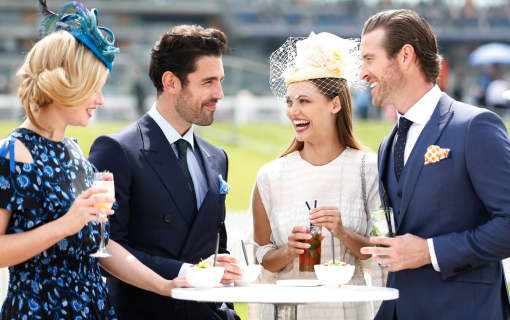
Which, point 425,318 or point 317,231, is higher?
point 317,231

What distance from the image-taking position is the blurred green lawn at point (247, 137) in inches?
751

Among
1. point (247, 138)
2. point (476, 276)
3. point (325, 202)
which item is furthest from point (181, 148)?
point (247, 138)

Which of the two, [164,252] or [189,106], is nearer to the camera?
[164,252]

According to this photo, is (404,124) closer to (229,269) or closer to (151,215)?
(229,269)

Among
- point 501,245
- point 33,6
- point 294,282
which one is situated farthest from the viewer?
point 33,6

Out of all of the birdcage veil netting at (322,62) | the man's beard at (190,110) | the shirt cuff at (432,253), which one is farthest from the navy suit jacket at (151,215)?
the shirt cuff at (432,253)

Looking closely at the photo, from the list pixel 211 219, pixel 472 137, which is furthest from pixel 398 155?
pixel 211 219

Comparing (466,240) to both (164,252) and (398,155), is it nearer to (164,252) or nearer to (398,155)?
(398,155)

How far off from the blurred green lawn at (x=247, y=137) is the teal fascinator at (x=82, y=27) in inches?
553

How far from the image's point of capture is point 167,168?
4.02m

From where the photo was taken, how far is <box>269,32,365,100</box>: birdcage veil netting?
14.2ft

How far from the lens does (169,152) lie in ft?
13.4

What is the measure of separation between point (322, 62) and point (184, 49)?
2.34 feet

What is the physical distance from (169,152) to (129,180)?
27 cm
